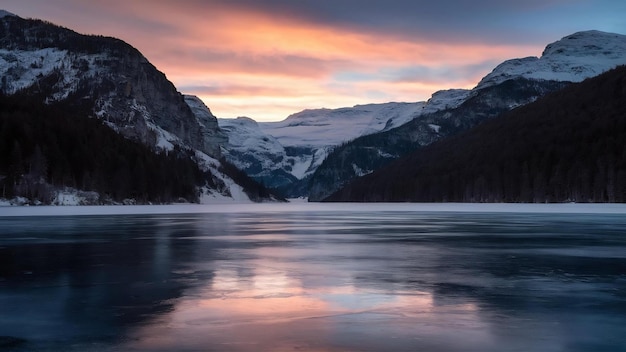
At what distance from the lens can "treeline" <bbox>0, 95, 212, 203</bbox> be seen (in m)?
134

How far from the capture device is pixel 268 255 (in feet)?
90.0

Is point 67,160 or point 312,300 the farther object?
point 67,160

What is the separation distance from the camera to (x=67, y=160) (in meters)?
157

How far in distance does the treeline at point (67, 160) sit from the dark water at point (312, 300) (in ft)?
380

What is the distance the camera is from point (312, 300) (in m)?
15.7

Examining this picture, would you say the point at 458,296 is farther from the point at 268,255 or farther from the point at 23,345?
the point at 268,255

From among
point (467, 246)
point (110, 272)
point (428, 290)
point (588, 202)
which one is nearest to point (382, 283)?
point (428, 290)

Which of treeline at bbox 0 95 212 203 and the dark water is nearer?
the dark water

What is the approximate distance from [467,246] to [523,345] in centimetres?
2160

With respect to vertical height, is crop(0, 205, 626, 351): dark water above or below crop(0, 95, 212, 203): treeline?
below

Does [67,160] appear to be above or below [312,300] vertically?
above

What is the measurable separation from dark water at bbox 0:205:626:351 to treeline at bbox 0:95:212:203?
116m

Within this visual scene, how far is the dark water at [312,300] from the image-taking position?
11438mm

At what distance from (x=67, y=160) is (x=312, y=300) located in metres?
154
